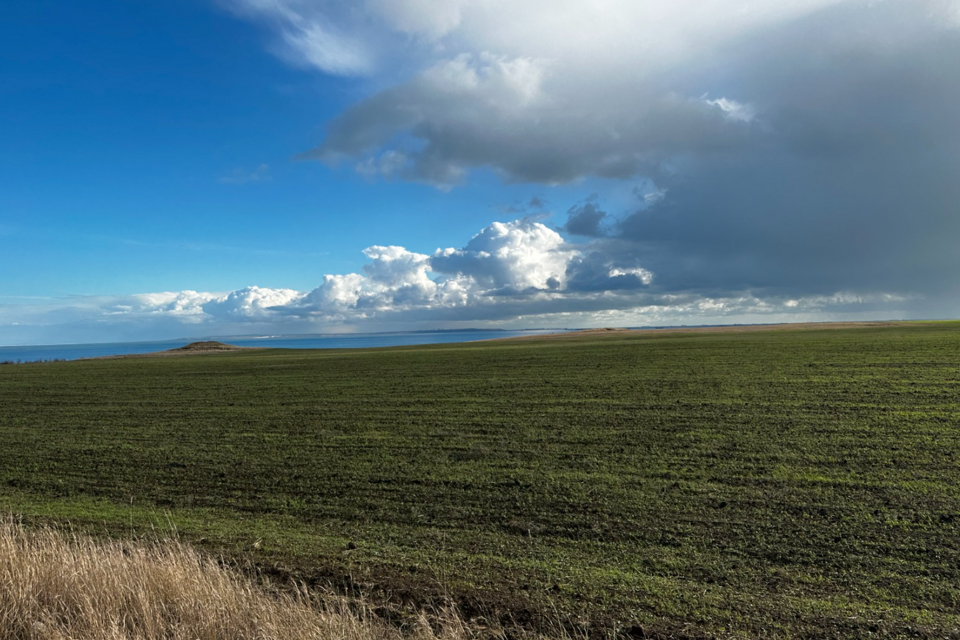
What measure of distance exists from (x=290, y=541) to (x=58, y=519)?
4707 mm

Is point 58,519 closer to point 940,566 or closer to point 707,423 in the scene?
point 940,566

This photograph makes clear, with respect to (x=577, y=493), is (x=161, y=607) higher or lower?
higher

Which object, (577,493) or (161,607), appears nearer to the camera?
(161,607)

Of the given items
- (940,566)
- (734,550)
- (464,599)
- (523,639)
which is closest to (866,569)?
(940,566)

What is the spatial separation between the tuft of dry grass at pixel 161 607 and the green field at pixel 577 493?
2.97 feet

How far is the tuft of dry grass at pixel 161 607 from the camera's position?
5.64 metres

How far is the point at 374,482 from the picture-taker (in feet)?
37.2

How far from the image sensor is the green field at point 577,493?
653 cm

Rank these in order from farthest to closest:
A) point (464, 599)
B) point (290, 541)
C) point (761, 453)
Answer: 1. point (761, 453)
2. point (290, 541)
3. point (464, 599)

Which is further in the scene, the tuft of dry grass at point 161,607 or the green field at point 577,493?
the green field at point 577,493

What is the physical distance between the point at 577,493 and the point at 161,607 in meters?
6.72

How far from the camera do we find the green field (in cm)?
653

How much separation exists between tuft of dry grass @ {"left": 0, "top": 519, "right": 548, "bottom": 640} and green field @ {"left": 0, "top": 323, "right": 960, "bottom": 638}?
91 cm

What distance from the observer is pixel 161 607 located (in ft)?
20.0
